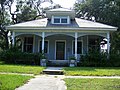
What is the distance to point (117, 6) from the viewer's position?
33.4m

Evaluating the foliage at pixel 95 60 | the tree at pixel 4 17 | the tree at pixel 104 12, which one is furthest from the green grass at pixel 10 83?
the tree at pixel 4 17

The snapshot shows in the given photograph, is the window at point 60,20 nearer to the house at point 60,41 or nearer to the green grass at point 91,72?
the house at point 60,41

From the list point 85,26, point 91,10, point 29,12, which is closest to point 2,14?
point 29,12

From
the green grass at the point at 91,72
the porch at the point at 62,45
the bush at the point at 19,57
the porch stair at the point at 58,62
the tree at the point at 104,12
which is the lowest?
the porch stair at the point at 58,62

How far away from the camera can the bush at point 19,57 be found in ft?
72.8

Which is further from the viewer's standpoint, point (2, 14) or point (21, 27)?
point (2, 14)

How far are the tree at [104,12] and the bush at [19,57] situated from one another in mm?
14870

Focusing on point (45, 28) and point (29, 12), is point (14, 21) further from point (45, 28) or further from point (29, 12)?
point (45, 28)

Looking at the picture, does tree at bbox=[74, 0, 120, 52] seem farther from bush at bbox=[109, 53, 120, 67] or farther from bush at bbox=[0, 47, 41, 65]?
bush at bbox=[0, 47, 41, 65]

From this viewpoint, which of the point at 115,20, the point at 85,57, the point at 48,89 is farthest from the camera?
the point at 115,20

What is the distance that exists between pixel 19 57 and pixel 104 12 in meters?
16.4

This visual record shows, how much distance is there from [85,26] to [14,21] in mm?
20162

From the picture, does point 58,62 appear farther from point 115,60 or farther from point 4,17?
point 4,17

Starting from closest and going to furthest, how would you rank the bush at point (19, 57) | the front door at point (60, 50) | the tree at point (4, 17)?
1. the bush at point (19, 57)
2. the front door at point (60, 50)
3. the tree at point (4, 17)
